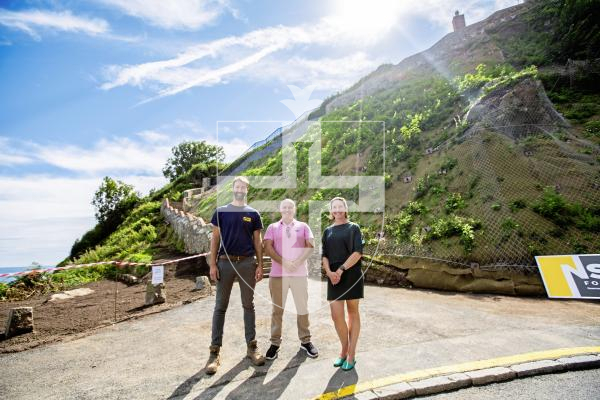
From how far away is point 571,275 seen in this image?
8.14 meters

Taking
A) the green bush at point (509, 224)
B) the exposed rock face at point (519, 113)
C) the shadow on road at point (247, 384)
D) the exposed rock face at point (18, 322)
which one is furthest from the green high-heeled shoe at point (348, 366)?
the exposed rock face at point (519, 113)

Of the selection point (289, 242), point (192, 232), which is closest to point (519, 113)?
point (289, 242)

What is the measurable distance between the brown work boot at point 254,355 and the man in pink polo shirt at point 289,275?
22 centimetres

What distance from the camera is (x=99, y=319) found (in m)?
8.04

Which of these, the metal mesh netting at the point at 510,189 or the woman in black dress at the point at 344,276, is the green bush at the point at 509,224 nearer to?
the metal mesh netting at the point at 510,189

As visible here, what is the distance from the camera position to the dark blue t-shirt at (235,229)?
475 centimetres

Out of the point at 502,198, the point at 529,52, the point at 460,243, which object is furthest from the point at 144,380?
the point at 529,52

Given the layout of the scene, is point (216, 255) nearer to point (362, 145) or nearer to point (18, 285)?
point (18, 285)

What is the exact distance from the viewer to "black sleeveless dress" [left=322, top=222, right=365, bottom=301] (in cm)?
429

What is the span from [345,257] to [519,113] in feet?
A: 42.4

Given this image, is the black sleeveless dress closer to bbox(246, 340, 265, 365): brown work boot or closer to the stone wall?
bbox(246, 340, 265, 365): brown work boot

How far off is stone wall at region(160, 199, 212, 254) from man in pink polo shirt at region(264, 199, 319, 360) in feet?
37.4

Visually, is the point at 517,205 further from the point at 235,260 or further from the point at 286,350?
the point at 235,260

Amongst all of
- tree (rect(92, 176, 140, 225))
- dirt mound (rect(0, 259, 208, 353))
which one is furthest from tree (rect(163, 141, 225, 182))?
dirt mound (rect(0, 259, 208, 353))
